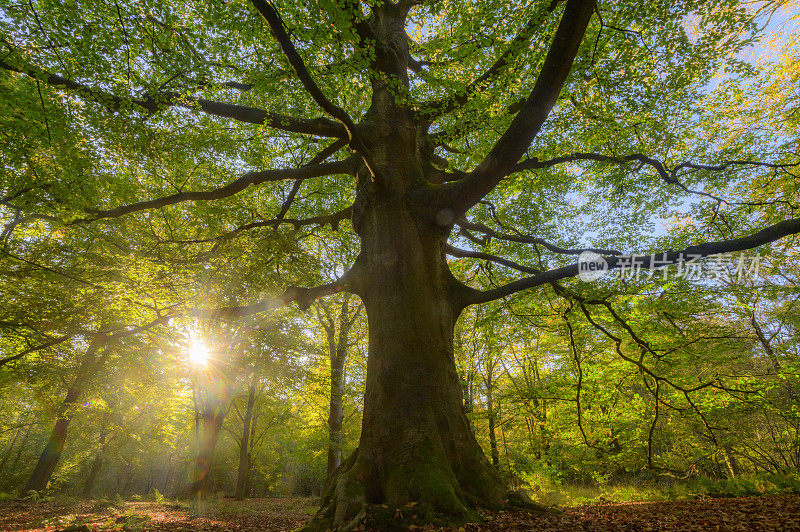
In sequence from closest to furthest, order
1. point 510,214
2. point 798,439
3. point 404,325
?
point 404,325 → point 798,439 → point 510,214

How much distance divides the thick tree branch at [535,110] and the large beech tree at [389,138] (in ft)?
0.06

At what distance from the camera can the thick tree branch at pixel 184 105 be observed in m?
3.76

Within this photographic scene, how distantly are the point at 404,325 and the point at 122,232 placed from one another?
23.2ft

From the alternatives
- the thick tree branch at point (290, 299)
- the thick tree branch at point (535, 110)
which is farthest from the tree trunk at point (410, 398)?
the thick tree branch at point (535, 110)

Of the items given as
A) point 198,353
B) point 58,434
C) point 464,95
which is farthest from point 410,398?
point 58,434

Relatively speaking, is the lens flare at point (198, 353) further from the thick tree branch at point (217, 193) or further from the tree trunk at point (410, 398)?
the tree trunk at point (410, 398)

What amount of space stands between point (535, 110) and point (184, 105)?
4.04m

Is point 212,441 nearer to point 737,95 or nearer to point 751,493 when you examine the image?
point 751,493

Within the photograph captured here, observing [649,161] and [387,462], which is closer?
[387,462]

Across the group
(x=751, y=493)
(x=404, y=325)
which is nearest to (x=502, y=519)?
(x=404, y=325)

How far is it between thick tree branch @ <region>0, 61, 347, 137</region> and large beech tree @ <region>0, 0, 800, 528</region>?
0.03 metres

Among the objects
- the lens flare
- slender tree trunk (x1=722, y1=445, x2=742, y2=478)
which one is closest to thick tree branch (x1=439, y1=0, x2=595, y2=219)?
the lens flare

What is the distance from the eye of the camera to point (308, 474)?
1101 inches

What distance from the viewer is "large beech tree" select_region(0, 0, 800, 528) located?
11.8 feet
